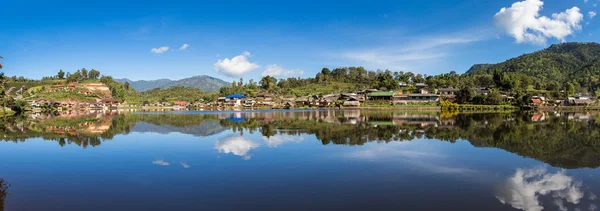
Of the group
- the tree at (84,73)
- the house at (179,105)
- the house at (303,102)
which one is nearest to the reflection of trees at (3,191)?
the house at (303,102)

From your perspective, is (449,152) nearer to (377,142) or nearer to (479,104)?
(377,142)

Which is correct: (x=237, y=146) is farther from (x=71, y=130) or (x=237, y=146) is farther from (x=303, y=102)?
(x=303, y=102)

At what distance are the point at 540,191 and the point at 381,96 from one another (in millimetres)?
61635

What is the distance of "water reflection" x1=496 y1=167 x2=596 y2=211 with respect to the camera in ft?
19.4

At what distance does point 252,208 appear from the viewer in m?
5.74

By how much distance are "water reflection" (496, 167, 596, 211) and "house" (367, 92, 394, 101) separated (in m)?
58.7

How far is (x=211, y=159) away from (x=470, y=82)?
7893 cm

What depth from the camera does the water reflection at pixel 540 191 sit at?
591cm

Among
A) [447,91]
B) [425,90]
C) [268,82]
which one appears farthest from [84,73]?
[447,91]

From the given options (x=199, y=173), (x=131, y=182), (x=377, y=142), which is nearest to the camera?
(x=131, y=182)

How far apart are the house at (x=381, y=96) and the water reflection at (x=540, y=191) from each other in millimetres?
58742

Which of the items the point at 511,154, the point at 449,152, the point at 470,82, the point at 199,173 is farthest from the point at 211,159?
the point at 470,82

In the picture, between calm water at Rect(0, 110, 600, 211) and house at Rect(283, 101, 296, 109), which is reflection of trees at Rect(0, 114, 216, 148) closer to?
calm water at Rect(0, 110, 600, 211)

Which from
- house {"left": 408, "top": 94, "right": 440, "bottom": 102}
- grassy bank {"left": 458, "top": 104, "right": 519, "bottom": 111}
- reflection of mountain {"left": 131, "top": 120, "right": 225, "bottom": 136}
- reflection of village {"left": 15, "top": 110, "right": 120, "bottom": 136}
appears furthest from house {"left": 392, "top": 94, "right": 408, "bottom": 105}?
reflection of mountain {"left": 131, "top": 120, "right": 225, "bottom": 136}
